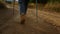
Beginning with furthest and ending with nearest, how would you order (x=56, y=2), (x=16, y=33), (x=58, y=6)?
(x=56, y=2) → (x=58, y=6) → (x=16, y=33)

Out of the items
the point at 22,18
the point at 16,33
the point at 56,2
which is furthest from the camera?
the point at 56,2

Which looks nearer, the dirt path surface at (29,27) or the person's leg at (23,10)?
the dirt path surface at (29,27)

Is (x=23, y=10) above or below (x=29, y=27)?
above

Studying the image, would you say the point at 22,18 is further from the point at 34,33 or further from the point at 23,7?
the point at 34,33

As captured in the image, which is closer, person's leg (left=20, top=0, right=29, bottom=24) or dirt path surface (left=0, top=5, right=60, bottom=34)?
dirt path surface (left=0, top=5, right=60, bottom=34)

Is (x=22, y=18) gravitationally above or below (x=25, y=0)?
below

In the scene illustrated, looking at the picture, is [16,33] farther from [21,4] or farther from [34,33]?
[21,4]

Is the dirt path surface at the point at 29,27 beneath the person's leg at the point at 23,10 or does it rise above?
beneath

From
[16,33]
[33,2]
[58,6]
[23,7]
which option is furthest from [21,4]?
[33,2]

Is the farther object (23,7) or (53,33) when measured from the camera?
(23,7)

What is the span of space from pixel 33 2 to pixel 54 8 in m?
9.82

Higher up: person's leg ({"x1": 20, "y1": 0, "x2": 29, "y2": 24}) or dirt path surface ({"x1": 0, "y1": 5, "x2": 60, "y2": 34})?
person's leg ({"x1": 20, "y1": 0, "x2": 29, "y2": 24})

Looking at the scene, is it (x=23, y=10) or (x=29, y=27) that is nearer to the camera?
(x=29, y=27)

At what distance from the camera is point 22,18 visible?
9562 mm
